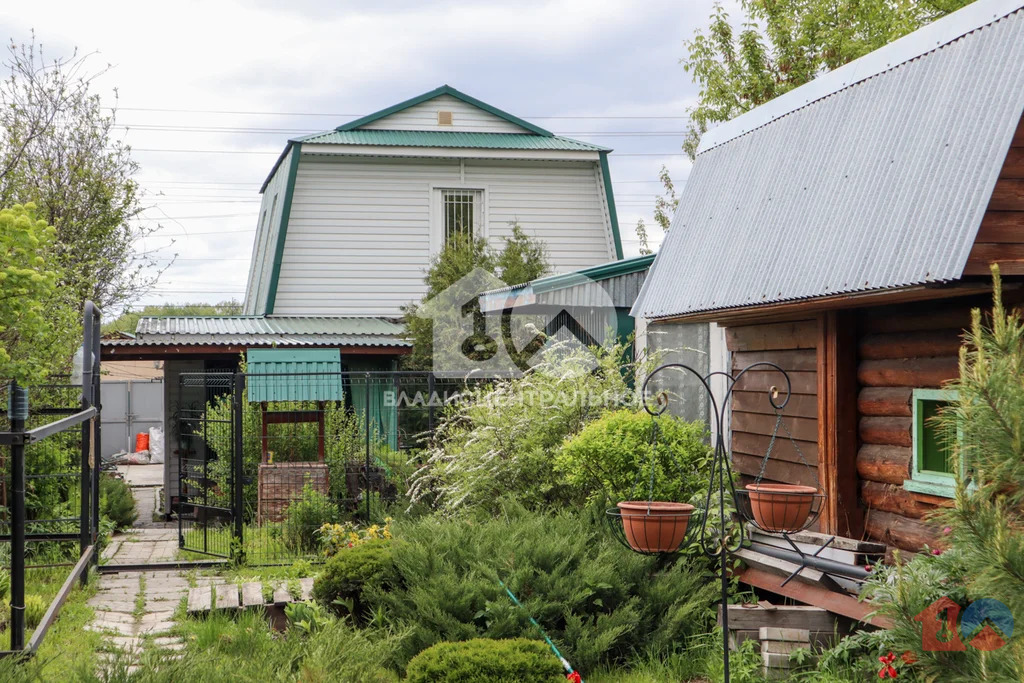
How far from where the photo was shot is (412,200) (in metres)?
17.7

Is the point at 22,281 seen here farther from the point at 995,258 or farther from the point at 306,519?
the point at 995,258

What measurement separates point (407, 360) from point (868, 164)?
396 inches

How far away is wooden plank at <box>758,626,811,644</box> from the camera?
5.69m

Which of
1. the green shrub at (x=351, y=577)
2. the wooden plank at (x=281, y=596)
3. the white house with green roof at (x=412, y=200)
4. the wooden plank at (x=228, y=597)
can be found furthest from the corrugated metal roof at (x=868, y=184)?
the white house with green roof at (x=412, y=200)

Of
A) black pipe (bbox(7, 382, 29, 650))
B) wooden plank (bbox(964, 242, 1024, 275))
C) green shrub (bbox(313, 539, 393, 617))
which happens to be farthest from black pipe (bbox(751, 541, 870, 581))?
black pipe (bbox(7, 382, 29, 650))

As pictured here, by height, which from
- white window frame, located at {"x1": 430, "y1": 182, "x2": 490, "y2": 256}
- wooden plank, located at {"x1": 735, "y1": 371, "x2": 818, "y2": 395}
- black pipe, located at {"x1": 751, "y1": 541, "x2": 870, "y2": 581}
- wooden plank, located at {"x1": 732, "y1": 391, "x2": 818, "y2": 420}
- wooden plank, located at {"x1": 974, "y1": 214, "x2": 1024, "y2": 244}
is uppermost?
white window frame, located at {"x1": 430, "y1": 182, "x2": 490, "y2": 256}

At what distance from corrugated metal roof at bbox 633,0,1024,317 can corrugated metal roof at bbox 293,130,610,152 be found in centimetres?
1041

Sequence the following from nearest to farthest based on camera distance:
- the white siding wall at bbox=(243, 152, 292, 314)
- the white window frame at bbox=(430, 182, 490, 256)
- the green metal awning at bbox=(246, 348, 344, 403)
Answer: the green metal awning at bbox=(246, 348, 344, 403) < the white siding wall at bbox=(243, 152, 292, 314) < the white window frame at bbox=(430, 182, 490, 256)

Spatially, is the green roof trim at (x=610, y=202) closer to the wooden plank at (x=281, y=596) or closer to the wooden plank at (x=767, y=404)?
the wooden plank at (x=767, y=404)

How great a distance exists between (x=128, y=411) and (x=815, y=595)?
2340 cm

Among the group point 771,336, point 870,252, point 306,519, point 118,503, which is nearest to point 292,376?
point 306,519

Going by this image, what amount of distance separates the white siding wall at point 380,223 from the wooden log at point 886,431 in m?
11.8

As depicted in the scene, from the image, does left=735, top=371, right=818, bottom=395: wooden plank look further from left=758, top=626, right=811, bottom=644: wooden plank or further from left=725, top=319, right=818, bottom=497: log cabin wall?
left=758, top=626, right=811, bottom=644: wooden plank

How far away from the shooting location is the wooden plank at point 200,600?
767 cm
